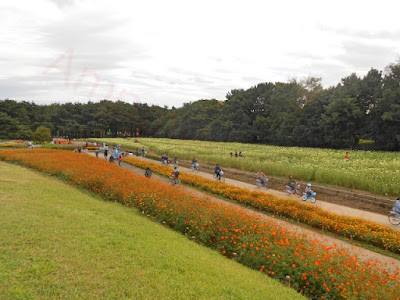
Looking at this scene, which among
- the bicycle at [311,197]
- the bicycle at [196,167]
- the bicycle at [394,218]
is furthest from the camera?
the bicycle at [196,167]

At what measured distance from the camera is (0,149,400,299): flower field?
6.29 m

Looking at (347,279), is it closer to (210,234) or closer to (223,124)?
(210,234)

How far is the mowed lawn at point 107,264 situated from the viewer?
571 centimetres

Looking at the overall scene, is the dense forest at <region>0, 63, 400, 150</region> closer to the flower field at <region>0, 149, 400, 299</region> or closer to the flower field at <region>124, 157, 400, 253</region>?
the flower field at <region>124, 157, 400, 253</region>

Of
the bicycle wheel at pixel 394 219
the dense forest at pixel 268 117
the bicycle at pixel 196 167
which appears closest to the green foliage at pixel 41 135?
the dense forest at pixel 268 117

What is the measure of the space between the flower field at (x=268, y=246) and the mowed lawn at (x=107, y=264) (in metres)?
0.54

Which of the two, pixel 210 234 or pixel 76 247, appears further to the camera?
pixel 210 234

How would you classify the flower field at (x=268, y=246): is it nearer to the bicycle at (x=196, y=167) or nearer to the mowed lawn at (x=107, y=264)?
the mowed lawn at (x=107, y=264)

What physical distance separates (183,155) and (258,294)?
30090 mm

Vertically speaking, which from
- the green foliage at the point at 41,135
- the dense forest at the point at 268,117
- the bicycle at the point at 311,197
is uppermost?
the dense forest at the point at 268,117

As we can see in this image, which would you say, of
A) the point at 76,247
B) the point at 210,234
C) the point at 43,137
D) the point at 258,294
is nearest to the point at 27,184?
the point at 76,247

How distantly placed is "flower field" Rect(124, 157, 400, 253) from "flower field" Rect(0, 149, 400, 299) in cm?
187

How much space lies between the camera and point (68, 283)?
579 centimetres

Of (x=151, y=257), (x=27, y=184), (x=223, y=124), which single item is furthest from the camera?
(x=223, y=124)
